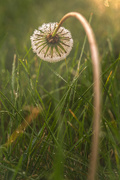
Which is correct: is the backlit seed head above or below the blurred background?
below

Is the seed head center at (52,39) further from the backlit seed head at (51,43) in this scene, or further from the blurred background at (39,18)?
the blurred background at (39,18)

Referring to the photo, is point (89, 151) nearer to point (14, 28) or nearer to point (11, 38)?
point (11, 38)

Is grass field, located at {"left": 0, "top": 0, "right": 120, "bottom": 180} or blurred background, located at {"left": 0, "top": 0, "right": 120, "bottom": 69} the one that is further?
blurred background, located at {"left": 0, "top": 0, "right": 120, "bottom": 69}

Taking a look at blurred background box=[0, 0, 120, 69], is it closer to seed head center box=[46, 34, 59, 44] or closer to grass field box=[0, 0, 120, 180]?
Answer: grass field box=[0, 0, 120, 180]

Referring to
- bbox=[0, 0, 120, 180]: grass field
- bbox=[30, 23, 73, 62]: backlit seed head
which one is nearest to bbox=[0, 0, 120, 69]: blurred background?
bbox=[0, 0, 120, 180]: grass field

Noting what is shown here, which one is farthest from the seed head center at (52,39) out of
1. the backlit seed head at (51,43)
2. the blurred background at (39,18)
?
the blurred background at (39,18)

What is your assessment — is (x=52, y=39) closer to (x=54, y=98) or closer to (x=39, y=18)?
(x=54, y=98)
